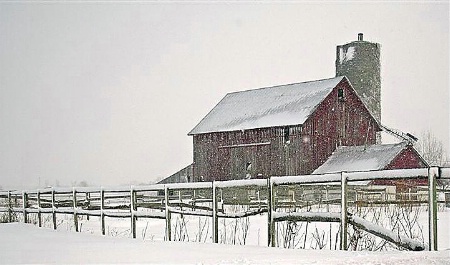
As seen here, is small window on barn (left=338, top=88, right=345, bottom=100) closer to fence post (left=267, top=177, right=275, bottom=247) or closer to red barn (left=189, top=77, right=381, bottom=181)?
red barn (left=189, top=77, right=381, bottom=181)

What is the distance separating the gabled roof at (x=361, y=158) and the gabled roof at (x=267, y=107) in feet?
9.79

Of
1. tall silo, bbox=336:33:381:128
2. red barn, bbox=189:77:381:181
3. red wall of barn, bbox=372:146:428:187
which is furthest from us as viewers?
tall silo, bbox=336:33:381:128

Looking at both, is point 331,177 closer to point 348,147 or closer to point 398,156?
point 398,156

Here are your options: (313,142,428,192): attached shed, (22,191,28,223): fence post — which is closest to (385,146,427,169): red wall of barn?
(313,142,428,192): attached shed

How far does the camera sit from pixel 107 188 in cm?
1530

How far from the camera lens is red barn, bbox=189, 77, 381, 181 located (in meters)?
37.7

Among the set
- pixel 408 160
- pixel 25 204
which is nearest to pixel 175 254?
pixel 25 204

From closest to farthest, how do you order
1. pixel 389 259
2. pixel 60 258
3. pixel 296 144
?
pixel 389 259 → pixel 60 258 → pixel 296 144

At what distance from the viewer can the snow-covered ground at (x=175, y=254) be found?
23.4 ft

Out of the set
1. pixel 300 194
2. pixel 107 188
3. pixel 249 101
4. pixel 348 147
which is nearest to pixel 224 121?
pixel 249 101

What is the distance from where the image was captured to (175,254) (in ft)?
26.9

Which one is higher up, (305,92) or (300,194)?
(305,92)

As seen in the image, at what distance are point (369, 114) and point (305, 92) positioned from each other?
4409 mm

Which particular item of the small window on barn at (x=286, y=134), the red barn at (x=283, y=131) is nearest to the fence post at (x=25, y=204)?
the red barn at (x=283, y=131)
